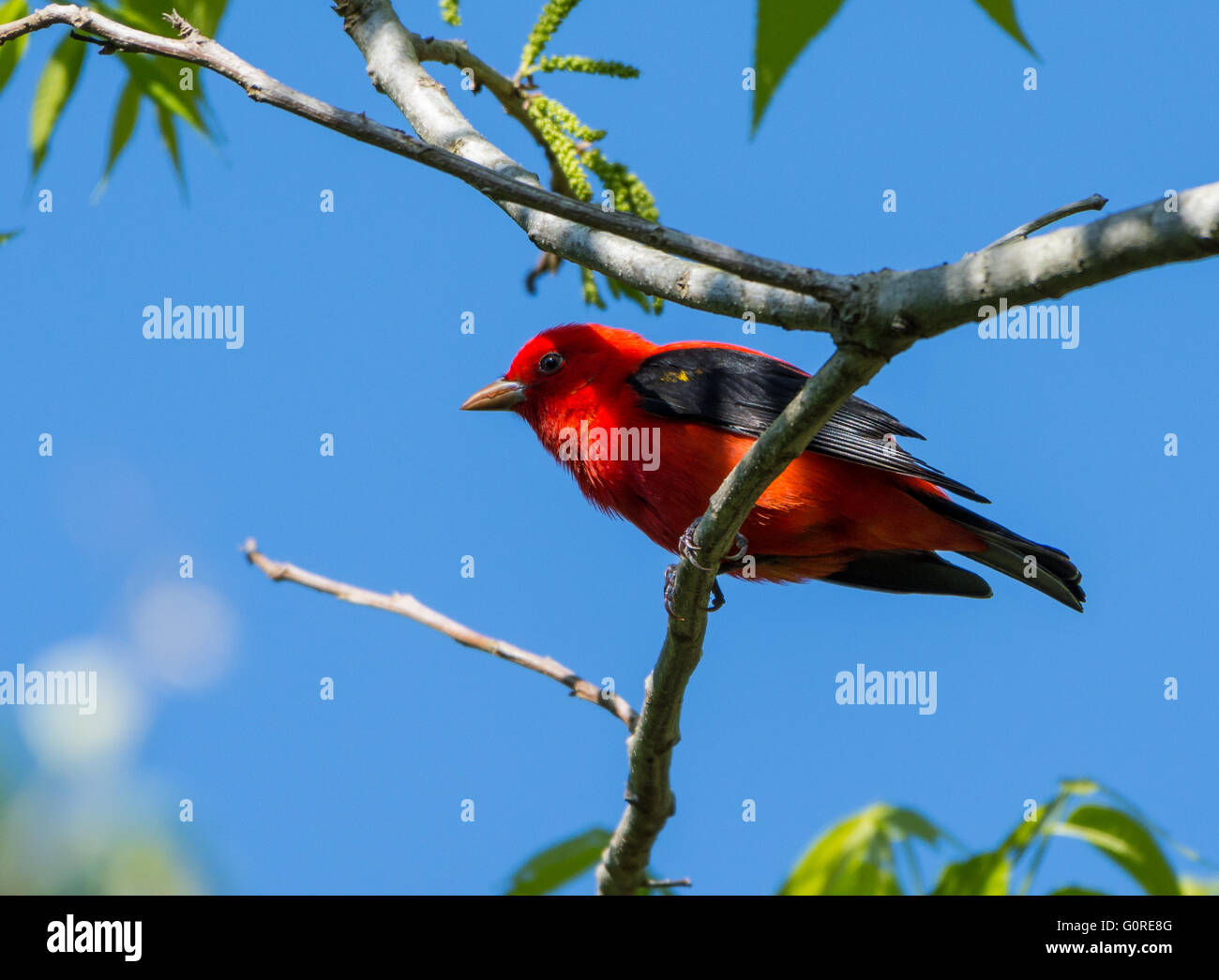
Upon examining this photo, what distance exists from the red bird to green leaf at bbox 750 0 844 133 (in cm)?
261

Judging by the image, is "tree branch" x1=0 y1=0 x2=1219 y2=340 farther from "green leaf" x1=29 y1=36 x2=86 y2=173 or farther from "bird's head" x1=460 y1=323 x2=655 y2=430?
"bird's head" x1=460 y1=323 x2=655 y2=430

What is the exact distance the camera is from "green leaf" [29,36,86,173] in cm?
441

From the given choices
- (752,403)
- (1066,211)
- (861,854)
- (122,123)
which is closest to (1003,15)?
(1066,211)

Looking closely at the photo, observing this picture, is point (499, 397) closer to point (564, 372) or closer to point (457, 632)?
point (564, 372)

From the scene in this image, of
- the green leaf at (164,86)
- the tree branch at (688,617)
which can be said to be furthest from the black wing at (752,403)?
the green leaf at (164,86)

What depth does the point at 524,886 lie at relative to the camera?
416 cm

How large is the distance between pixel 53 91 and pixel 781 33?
130 inches

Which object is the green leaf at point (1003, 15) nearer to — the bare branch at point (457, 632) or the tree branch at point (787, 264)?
the tree branch at point (787, 264)

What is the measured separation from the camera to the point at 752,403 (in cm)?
532

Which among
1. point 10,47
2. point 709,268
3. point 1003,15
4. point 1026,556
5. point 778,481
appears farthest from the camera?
point 1026,556

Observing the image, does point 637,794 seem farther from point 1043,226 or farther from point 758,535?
point 1043,226
